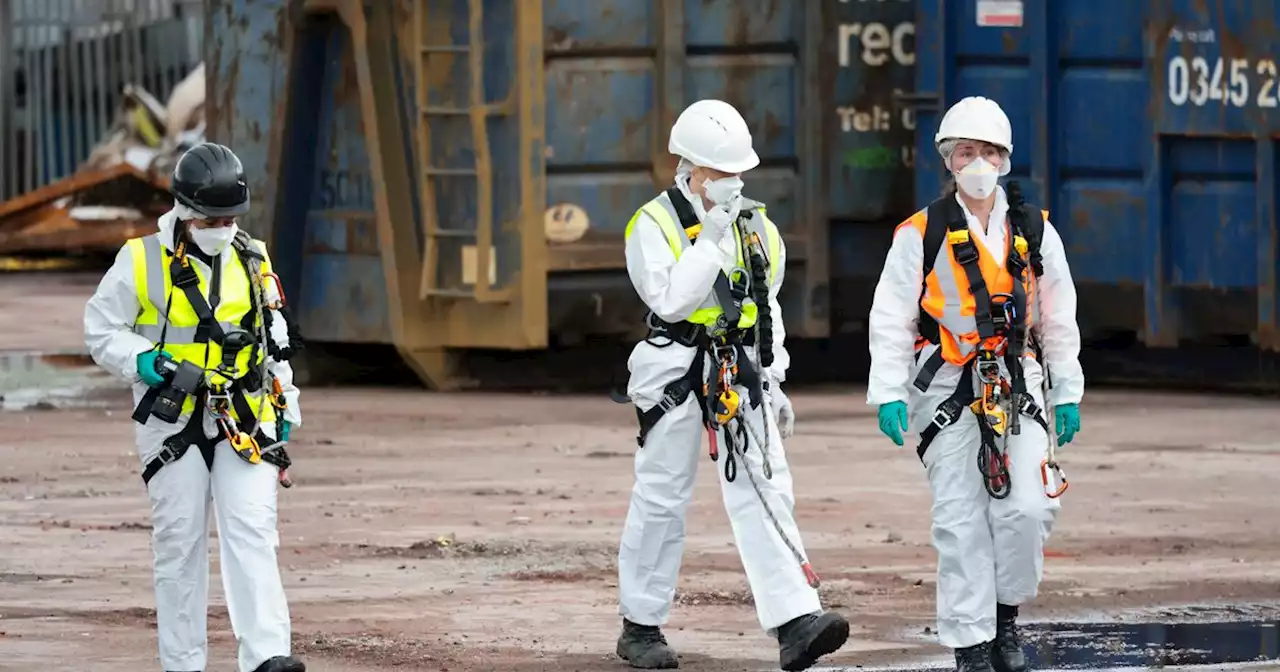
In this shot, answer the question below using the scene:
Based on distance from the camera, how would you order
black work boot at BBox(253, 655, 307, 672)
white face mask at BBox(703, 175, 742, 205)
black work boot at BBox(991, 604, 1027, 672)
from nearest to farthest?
black work boot at BBox(253, 655, 307, 672) < black work boot at BBox(991, 604, 1027, 672) < white face mask at BBox(703, 175, 742, 205)

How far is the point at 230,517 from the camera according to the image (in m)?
7.44

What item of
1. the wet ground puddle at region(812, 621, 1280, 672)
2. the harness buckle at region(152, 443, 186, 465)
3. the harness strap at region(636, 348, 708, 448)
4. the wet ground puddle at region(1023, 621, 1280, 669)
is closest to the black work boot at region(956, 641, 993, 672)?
the wet ground puddle at region(812, 621, 1280, 672)

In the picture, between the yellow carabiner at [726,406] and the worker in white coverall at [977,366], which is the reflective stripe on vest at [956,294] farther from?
the yellow carabiner at [726,406]

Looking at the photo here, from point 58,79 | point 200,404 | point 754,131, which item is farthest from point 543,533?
point 58,79

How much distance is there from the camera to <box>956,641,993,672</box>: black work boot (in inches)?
305

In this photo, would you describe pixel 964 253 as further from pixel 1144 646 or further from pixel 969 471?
pixel 1144 646

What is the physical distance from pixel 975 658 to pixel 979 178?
1334mm

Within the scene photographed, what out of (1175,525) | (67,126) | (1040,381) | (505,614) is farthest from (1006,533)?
(67,126)

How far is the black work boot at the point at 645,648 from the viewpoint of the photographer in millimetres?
8148

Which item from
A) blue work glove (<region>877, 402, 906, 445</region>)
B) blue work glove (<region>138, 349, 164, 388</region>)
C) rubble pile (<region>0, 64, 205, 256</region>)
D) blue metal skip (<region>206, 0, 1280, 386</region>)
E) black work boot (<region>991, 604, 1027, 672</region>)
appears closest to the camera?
blue work glove (<region>138, 349, 164, 388</region>)

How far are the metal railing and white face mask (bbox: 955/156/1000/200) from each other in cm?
1984

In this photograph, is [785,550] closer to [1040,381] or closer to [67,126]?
[1040,381]

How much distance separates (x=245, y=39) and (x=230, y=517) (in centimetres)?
A: 822

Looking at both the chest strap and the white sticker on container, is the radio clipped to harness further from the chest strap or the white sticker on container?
the white sticker on container
